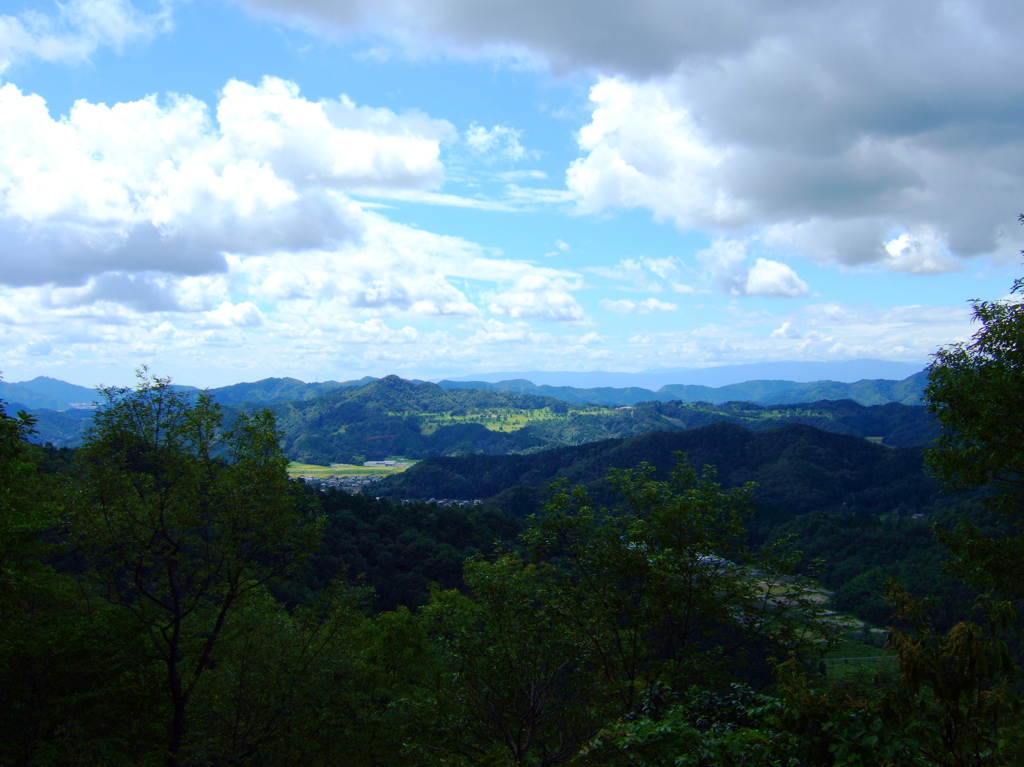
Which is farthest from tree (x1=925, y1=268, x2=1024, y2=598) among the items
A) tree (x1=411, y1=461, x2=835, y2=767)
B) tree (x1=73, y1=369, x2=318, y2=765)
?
tree (x1=73, y1=369, x2=318, y2=765)

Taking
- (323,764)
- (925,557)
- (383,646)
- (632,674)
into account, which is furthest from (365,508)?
(925,557)

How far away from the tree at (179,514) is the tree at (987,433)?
18.5 m

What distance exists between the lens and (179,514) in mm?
16375

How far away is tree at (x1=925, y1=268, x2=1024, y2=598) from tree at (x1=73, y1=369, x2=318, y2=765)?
18.5 meters

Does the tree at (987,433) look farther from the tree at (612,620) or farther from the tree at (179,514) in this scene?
the tree at (179,514)

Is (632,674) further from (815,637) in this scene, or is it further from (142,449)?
(142,449)

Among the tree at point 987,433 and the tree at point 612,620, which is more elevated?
the tree at point 987,433

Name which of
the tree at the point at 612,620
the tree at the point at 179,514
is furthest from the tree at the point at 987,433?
the tree at the point at 179,514

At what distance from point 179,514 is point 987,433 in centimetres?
2143

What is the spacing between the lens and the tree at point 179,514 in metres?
15.7

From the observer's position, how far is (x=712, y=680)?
13781 millimetres

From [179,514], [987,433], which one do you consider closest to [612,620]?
[987,433]

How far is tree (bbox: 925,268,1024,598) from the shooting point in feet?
46.3

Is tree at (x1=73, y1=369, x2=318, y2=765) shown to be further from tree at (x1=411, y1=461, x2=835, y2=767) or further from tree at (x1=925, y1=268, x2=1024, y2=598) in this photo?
tree at (x1=925, y1=268, x2=1024, y2=598)
